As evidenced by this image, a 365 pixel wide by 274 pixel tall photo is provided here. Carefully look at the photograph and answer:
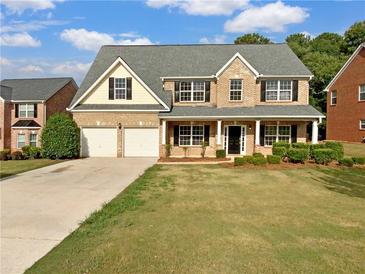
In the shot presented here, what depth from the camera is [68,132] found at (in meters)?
20.1

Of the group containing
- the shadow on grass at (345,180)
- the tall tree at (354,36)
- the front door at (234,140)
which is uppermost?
the tall tree at (354,36)

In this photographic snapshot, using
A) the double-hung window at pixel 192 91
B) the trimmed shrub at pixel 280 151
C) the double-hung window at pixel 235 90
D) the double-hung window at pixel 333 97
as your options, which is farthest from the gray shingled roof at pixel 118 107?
the double-hung window at pixel 333 97

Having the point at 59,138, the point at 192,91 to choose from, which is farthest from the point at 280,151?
the point at 59,138

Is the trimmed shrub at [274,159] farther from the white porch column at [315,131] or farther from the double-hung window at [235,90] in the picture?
the double-hung window at [235,90]

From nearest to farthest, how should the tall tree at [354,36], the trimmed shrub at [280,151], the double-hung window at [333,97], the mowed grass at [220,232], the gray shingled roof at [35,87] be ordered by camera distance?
the mowed grass at [220,232], the trimmed shrub at [280,151], the gray shingled roof at [35,87], the double-hung window at [333,97], the tall tree at [354,36]

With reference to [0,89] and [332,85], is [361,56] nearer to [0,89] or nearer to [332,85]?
[332,85]

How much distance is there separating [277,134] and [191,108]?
6.75 meters

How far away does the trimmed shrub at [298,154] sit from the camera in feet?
53.5

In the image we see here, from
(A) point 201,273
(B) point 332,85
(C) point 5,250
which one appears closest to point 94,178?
(C) point 5,250

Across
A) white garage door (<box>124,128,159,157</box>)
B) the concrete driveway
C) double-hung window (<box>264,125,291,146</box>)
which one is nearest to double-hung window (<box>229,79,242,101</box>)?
double-hung window (<box>264,125,291,146</box>)

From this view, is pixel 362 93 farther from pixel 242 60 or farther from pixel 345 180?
pixel 345 180

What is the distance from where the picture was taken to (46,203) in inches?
348

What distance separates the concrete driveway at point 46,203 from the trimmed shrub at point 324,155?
10178mm

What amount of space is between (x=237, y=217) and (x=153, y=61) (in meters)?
20.2
